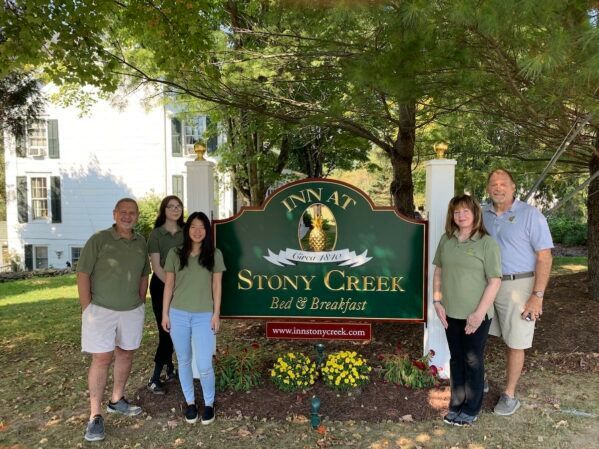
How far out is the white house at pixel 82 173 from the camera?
16.8m

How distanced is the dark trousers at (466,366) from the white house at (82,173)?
13.8 metres

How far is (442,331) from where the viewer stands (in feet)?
14.1

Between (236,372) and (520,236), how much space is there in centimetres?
256

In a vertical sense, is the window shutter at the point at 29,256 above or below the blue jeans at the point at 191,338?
below

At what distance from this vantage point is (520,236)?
3.40 meters

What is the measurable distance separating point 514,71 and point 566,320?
10.5 ft

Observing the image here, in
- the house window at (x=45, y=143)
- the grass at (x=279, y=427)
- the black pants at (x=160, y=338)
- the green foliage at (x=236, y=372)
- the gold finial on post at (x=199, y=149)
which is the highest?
the house window at (x=45, y=143)

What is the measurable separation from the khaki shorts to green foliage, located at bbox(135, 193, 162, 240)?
13780 mm

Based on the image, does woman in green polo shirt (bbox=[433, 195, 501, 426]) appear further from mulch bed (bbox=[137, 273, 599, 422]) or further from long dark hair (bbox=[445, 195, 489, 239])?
mulch bed (bbox=[137, 273, 599, 422])

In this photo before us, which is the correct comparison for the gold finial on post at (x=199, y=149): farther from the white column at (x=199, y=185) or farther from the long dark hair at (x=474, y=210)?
the long dark hair at (x=474, y=210)

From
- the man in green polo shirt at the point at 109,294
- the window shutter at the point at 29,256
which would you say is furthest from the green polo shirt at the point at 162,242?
the window shutter at the point at 29,256

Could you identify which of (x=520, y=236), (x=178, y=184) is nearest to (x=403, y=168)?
(x=520, y=236)

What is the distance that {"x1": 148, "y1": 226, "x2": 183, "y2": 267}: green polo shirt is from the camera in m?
3.94

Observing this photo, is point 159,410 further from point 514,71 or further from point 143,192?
point 143,192
